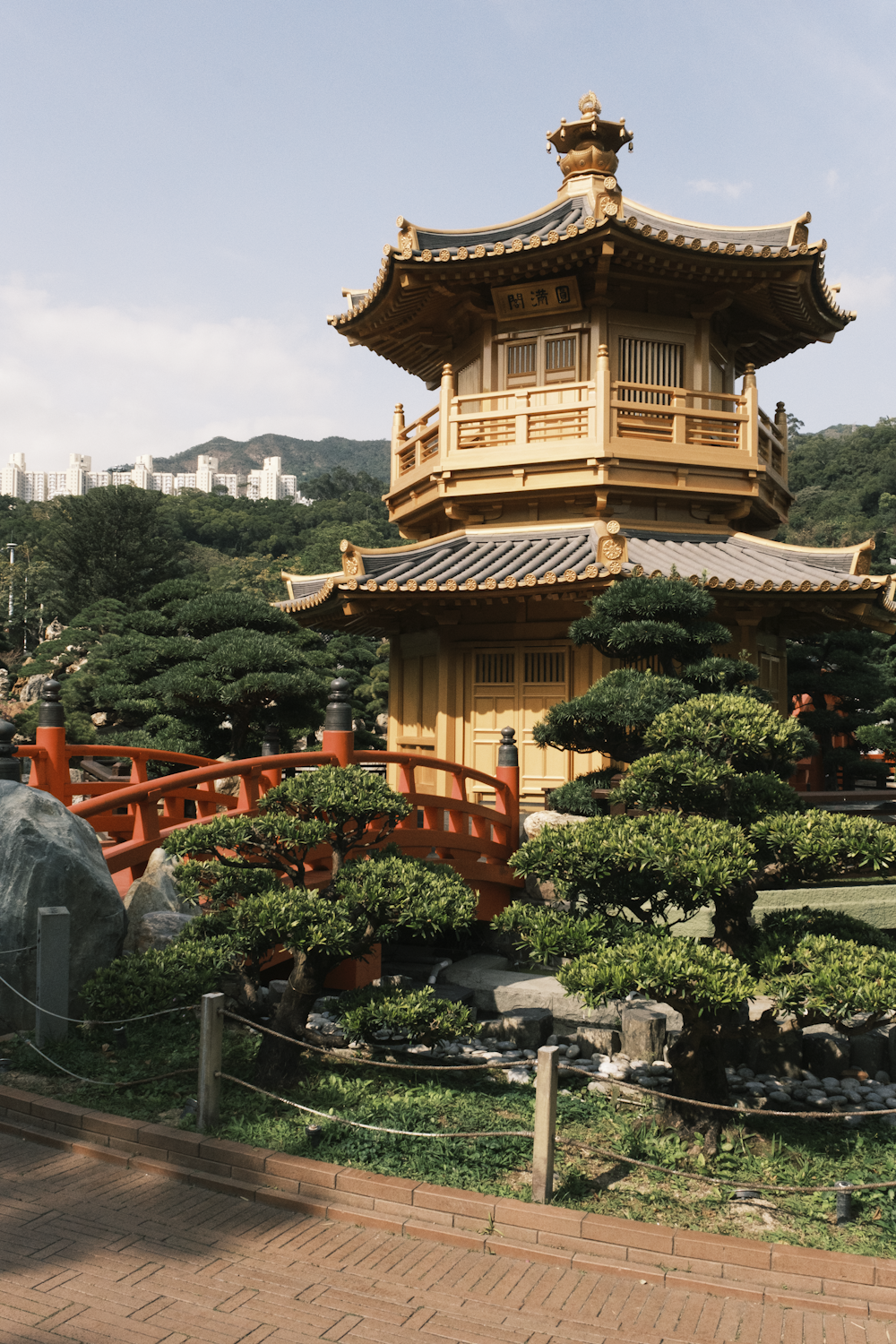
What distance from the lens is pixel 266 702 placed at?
1794 centimetres

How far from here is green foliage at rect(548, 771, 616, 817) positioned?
10758 mm

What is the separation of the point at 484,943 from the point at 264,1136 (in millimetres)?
6314

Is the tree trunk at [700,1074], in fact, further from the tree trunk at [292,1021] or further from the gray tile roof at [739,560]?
the gray tile roof at [739,560]

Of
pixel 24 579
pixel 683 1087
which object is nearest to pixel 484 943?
pixel 683 1087

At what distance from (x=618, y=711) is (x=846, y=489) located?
7132cm

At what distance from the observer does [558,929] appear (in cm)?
632

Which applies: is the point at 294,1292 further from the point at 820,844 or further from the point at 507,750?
the point at 507,750

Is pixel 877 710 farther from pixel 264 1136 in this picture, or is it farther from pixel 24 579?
pixel 24 579

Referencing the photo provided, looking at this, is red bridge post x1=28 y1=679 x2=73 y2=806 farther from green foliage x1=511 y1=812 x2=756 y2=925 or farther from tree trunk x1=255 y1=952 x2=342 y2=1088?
green foliage x1=511 y1=812 x2=756 y2=925

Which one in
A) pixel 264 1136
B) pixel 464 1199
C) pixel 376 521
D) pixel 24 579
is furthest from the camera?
pixel 376 521

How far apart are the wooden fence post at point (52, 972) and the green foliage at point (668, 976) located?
12.0ft

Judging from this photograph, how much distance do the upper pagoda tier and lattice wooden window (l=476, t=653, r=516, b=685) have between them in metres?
2.16

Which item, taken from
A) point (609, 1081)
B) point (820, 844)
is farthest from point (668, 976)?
point (820, 844)

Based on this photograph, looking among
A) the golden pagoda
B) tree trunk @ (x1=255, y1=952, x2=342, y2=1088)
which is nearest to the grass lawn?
tree trunk @ (x1=255, y1=952, x2=342, y2=1088)
